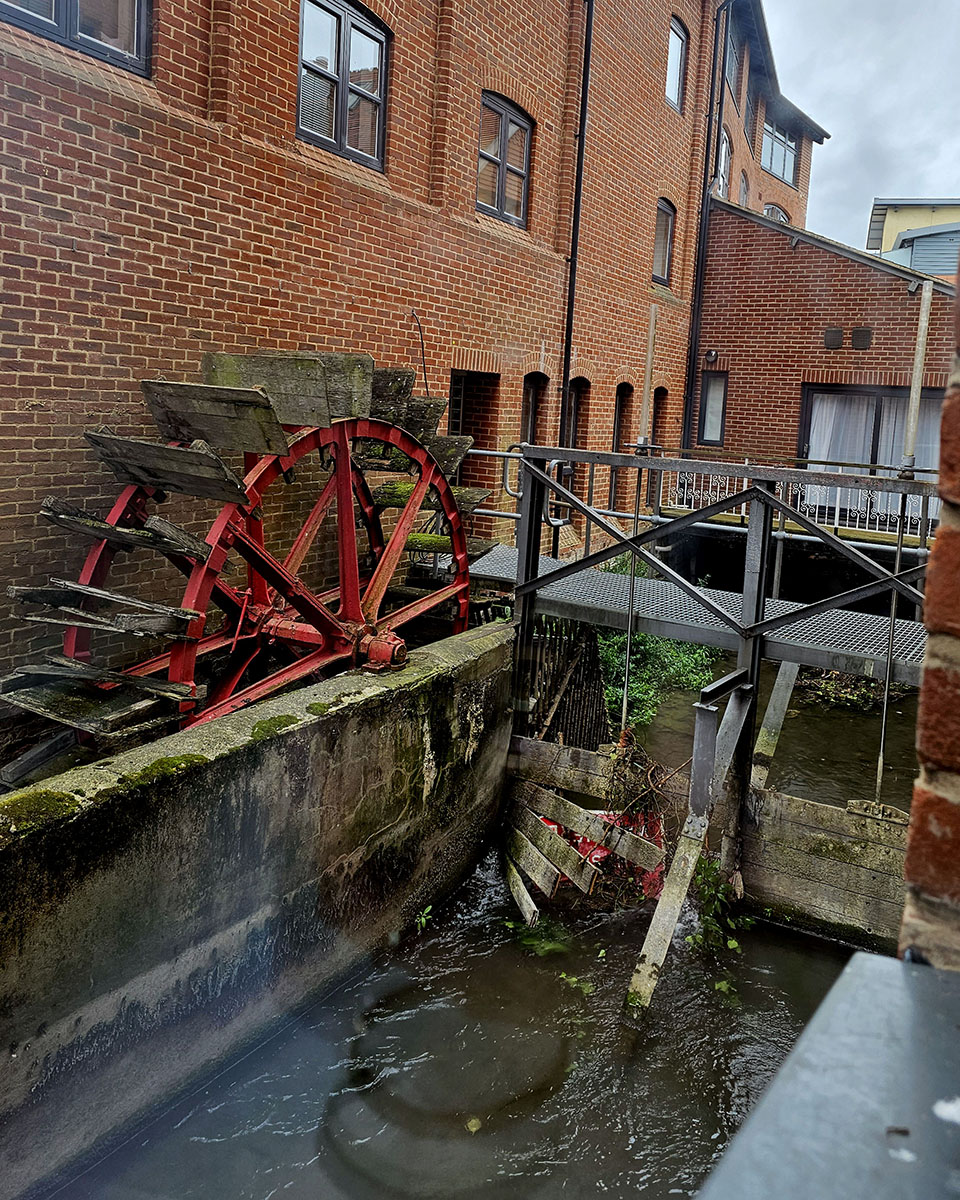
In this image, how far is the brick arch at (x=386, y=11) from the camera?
809 cm

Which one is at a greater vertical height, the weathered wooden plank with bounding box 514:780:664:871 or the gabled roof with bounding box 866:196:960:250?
the gabled roof with bounding box 866:196:960:250

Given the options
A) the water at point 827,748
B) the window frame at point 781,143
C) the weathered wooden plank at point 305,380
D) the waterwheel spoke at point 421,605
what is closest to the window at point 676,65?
the water at point 827,748

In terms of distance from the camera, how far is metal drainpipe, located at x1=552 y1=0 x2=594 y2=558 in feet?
37.2

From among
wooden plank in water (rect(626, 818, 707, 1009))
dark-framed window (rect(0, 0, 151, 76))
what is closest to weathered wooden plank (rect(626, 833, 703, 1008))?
wooden plank in water (rect(626, 818, 707, 1009))

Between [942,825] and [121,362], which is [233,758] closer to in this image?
[121,362]

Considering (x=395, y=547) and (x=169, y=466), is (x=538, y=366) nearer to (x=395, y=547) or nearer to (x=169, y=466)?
(x=395, y=547)

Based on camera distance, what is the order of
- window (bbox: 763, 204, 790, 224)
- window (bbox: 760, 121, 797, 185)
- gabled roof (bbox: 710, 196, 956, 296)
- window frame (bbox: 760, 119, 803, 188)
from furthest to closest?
window (bbox: 763, 204, 790, 224), window (bbox: 760, 121, 797, 185), window frame (bbox: 760, 119, 803, 188), gabled roof (bbox: 710, 196, 956, 296)

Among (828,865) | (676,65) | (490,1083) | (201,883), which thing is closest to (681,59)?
(676,65)

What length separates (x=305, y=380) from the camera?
20.1 ft

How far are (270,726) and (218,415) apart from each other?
6.53ft

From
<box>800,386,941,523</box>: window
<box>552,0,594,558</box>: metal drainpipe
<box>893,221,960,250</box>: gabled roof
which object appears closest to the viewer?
<box>552,0,594,558</box>: metal drainpipe

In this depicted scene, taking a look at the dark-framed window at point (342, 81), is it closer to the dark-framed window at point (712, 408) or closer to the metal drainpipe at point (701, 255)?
the metal drainpipe at point (701, 255)

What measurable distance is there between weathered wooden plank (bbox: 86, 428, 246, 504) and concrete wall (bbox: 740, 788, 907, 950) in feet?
11.9

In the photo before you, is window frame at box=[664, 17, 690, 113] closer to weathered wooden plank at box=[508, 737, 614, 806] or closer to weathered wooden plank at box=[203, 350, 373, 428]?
weathered wooden plank at box=[203, 350, 373, 428]
